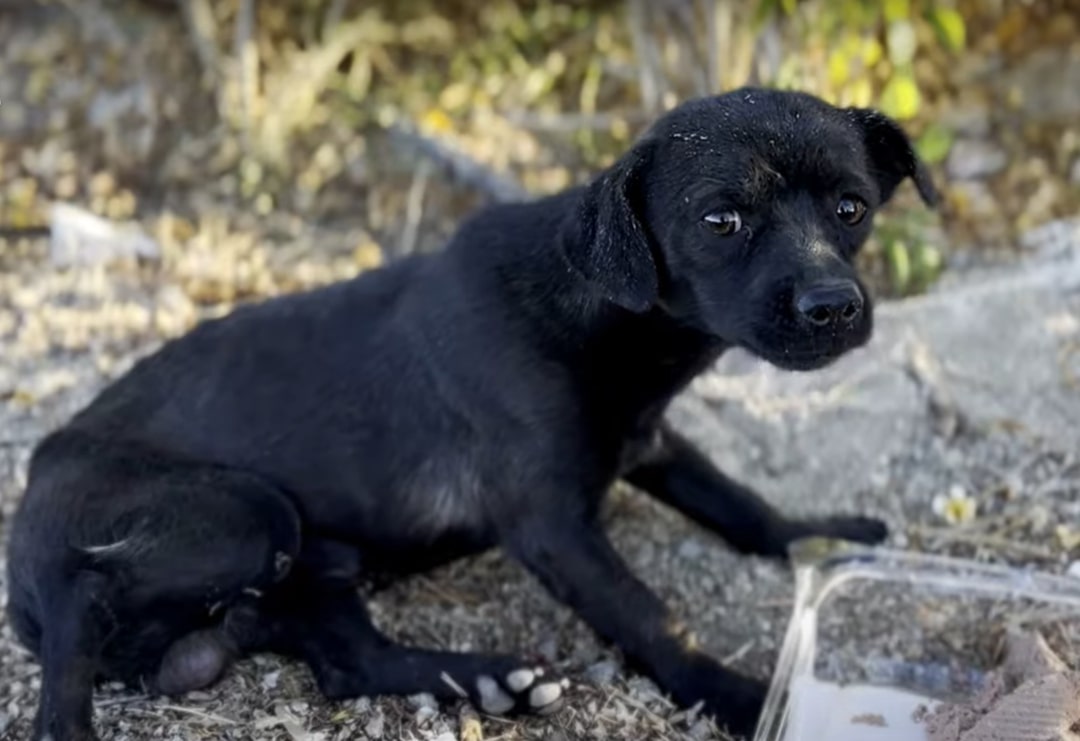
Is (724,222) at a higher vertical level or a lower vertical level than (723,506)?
higher

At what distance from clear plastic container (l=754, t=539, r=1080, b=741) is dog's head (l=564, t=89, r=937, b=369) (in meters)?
0.81

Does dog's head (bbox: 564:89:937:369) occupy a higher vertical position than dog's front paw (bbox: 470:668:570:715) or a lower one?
higher

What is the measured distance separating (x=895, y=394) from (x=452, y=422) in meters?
1.78

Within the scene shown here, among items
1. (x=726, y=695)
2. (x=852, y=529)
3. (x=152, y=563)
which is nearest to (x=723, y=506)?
(x=852, y=529)

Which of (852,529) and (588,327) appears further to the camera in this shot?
(852,529)

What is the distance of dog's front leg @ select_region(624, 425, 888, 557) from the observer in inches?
169

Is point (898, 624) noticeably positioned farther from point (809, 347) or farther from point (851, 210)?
point (851, 210)

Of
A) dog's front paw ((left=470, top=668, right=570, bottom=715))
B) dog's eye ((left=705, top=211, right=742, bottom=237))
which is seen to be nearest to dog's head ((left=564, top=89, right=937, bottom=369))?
dog's eye ((left=705, top=211, right=742, bottom=237))

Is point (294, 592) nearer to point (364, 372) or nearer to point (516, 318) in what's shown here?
point (364, 372)

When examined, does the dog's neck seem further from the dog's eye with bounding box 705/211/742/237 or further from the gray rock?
the gray rock

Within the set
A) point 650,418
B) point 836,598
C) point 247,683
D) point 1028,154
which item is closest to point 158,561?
point 247,683

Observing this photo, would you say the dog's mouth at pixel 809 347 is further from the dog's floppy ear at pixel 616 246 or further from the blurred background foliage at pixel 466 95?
the blurred background foliage at pixel 466 95

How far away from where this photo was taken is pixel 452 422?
12.7 ft

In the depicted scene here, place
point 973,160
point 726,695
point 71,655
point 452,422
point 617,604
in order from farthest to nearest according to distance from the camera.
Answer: point 973,160 → point 452,422 → point 617,604 → point 726,695 → point 71,655
